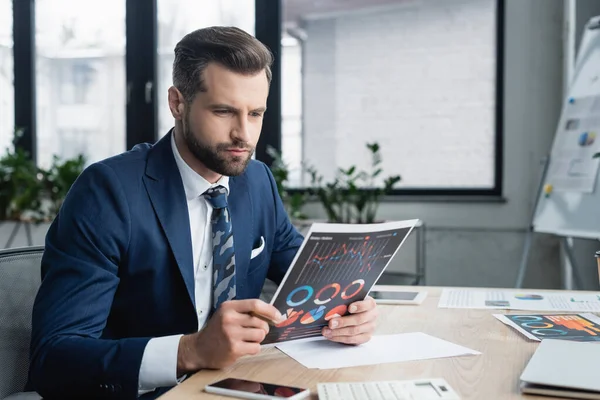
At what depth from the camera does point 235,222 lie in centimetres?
142

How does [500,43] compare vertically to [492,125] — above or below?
above

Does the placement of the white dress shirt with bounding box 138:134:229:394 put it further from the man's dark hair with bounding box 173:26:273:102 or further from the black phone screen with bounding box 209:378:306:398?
the black phone screen with bounding box 209:378:306:398

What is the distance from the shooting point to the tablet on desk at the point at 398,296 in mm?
1612

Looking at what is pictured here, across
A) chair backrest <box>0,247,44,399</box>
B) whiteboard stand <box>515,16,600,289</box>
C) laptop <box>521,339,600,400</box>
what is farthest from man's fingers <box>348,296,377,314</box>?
whiteboard stand <box>515,16,600,289</box>

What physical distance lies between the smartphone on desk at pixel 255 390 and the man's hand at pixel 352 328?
0.26 meters

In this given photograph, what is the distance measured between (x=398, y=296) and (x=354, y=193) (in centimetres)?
203

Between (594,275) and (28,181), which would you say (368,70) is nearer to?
(594,275)

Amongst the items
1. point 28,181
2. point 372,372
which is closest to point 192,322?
point 372,372

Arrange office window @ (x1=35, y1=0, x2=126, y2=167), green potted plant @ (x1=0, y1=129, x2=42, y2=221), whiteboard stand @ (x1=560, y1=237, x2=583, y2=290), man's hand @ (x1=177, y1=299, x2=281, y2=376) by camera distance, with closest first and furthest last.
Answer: man's hand @ (x1=177, y1=299, x2=281, y2=376), whiteboard stand @ (x1=560, y1=237, x2=583, y2=290), green potted plant @ (x1=0, y1=129, x2=42, y2=221), office window @ (x1=35, y1=0, x2=126, y2=167)

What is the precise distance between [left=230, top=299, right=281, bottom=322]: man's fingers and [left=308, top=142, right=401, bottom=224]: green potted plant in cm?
260

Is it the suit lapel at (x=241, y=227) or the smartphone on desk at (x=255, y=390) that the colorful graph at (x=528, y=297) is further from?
the smartphone on desk at (x=255, y=390)

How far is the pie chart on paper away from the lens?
1.16 metres

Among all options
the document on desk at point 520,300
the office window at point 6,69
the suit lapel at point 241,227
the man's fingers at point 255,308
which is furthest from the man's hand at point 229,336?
the office window at point 6,69

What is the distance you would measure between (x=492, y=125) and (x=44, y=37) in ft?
10.7
